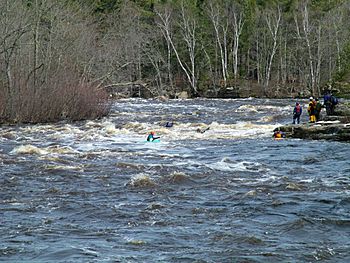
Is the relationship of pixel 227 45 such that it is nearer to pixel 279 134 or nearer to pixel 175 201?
pixel 279 134

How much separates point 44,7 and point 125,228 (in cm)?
Answer: 2305

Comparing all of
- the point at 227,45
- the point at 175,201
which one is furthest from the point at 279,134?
the point at 227,45

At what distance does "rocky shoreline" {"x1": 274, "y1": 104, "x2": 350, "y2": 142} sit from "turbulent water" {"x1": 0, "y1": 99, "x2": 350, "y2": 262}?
2.55 ft

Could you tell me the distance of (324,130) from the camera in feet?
66.4

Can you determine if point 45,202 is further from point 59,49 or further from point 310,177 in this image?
point 59,49

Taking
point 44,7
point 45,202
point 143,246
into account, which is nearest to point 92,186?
point 45,202

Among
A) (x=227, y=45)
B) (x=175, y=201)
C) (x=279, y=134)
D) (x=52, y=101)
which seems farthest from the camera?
(x=227, y=45)

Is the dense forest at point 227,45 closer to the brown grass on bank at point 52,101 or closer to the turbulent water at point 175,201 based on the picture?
the brown grass on bank at point 52,101

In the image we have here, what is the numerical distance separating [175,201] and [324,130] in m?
11.0

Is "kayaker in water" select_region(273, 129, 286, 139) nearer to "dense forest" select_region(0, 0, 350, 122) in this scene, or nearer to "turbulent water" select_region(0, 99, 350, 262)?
"turbulent water" select_region(0, 99, 350, 262)

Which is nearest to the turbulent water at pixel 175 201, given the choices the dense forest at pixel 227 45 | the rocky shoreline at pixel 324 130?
the rocky shoreline at pixel 324 130

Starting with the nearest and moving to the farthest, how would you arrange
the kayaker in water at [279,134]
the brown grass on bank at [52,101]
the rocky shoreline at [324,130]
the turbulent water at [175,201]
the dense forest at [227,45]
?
1. the turbulent water at [175,201]
2. the rocky shoreline at [324,130]
3. the kayaker in water at [279,134]
4. the brown grass on bank at [52,101]
5. the dense forest at [227,45]

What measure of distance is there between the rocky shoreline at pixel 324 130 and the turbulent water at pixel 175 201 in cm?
78

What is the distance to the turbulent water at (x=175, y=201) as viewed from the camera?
7.82 metres
